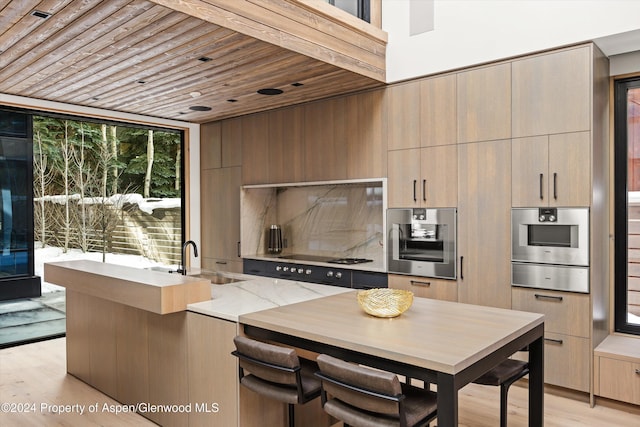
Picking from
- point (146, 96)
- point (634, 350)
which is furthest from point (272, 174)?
point (634, 350)

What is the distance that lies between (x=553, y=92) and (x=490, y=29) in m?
0.70

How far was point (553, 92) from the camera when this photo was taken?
3.35 metres

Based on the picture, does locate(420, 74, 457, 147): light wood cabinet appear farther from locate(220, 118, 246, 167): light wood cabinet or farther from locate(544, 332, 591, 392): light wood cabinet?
locate(220, 118, 246, 167): light wood cabinet

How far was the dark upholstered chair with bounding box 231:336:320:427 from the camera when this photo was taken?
203 cm

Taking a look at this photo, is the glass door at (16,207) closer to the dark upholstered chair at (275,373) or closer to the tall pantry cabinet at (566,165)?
the dark upholstered chair at (275,373)

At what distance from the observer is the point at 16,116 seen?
4.68 metres

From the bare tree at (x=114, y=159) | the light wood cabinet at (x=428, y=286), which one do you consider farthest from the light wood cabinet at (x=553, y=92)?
the bare tree at (x=114, y=159)

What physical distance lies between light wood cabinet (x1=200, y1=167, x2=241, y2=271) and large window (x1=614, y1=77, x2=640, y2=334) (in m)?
3.85

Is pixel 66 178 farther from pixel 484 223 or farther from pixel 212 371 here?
pixel 484 223

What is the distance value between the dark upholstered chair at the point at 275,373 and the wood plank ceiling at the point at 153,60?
6.18ft

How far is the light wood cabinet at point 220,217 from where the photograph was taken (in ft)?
18.9

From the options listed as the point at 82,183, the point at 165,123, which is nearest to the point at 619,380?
the point at 165,123

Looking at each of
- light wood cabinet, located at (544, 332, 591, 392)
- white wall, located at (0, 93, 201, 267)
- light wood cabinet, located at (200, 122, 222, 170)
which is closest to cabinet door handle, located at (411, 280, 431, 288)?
light wood cabinet, located at (544, 332, 591, 392)

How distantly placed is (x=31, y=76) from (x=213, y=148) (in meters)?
2.35
